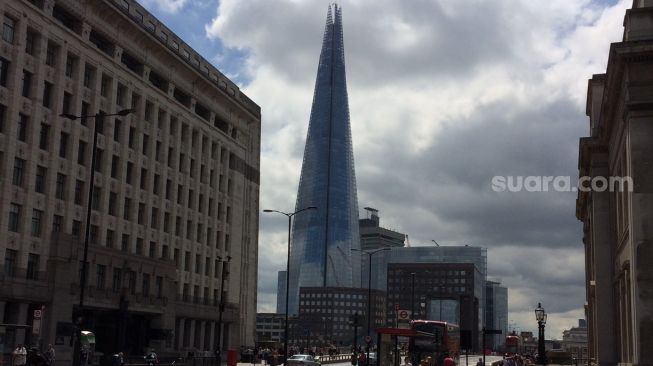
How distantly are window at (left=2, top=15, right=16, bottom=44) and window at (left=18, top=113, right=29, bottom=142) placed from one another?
18.9 ft

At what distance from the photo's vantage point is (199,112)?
95.4 m

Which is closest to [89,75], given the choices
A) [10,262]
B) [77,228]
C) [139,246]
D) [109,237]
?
[77,228]

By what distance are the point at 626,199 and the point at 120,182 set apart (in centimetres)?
5011

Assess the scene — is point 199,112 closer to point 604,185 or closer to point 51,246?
point 51,246

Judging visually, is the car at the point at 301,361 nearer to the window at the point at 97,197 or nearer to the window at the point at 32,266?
the window at the point at 32,266

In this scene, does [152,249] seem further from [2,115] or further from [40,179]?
[2,115]

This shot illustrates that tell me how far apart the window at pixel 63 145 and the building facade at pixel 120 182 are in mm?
156

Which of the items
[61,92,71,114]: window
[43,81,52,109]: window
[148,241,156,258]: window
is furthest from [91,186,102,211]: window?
[148,241,156,258]: window

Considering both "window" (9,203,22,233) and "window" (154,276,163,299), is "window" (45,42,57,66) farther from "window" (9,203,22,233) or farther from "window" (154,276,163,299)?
"window" (154,276,163,299)

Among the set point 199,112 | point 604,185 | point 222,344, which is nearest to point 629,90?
point 604,185

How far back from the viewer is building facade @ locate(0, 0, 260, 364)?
2420 inches

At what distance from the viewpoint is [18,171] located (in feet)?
203

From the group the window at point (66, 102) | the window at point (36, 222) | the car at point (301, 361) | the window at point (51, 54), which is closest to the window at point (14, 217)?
the window at point (36, 222)

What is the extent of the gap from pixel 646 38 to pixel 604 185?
15998mm
